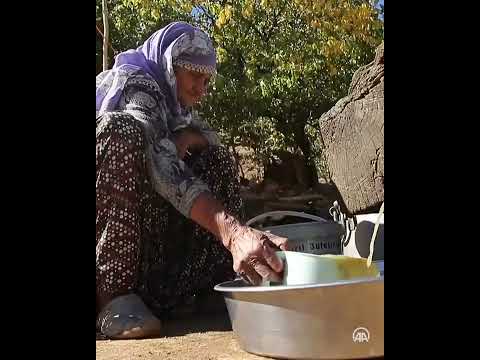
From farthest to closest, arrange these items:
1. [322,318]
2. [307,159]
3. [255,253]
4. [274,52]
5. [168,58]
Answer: [307,159]
[274,52]
[168,58]
[255,253]
[322,318]

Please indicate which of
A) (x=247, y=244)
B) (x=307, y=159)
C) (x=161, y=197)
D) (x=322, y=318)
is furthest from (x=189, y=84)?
(x=307, y=159)

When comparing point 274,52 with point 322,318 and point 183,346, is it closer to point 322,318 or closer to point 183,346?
point 183,346

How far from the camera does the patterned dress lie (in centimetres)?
163

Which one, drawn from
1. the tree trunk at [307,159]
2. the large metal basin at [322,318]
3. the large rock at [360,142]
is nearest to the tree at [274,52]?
the tree trunk at [307,159]

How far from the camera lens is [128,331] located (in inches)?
62.1

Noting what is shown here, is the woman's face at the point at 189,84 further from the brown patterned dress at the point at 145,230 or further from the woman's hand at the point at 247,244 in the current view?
the woman's hand at the point at 247,244

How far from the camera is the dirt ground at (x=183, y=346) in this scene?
142cm

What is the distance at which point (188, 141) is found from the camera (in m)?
1.95

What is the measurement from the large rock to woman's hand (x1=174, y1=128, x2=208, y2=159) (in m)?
0.41

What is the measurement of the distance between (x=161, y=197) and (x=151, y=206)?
4cm

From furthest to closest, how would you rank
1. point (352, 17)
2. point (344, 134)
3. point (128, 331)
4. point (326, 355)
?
point (352, 17) < point (344, 134) < point (128, 331) < point (326, 355)
